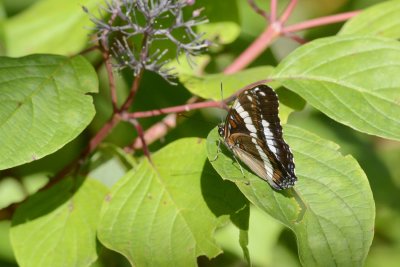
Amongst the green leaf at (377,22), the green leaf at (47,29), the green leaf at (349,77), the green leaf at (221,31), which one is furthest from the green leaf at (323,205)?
the green leaf at (47,29)

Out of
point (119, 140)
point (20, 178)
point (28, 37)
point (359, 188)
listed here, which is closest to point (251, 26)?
point (119, 140)

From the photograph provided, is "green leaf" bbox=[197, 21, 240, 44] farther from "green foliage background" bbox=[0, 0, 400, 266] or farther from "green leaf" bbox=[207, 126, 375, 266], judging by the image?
"green leaf" bbox=[207, 126, 375, 266]

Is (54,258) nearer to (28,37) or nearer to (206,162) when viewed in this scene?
(206,162)

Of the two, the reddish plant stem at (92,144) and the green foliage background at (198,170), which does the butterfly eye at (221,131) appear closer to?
the green foliage background at (198,170)

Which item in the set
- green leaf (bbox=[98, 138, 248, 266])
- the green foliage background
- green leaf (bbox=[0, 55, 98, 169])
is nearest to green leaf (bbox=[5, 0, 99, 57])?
the green foliage background

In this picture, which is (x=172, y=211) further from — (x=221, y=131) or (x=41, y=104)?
(x=41, y=104)

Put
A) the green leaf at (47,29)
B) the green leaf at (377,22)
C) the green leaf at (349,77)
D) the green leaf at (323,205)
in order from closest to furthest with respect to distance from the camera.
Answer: the green leaf at (323,205), the green leaf at (349,77), the green leaf at (377,22), the green leaf at (47,29)

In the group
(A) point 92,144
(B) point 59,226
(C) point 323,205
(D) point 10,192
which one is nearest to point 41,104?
(A) point 92,144

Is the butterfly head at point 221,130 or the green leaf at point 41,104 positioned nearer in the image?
the green leaf at point 41,104
